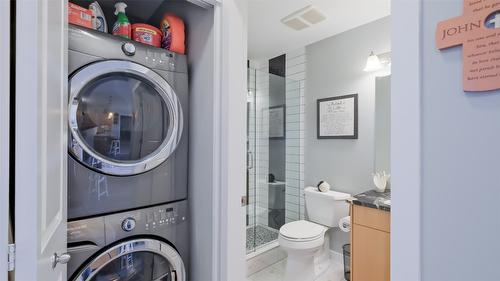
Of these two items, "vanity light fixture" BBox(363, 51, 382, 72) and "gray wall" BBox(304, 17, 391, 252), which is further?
"gray wall" BBox(304, 17, 391, 252)

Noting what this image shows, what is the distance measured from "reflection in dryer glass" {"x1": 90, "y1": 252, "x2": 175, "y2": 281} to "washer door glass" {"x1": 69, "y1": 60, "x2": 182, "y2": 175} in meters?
0.42

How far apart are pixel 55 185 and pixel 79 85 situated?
478 millimetres

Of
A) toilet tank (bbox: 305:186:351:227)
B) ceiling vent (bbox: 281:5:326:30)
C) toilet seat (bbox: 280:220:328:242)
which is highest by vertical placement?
ceiling vent (bbox: 281:5:326:30)

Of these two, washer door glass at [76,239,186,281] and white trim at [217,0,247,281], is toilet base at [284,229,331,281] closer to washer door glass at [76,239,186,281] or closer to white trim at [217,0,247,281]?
white trim at [217,0,247,281]

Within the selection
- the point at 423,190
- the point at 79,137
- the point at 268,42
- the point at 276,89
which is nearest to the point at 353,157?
the point at 276,89

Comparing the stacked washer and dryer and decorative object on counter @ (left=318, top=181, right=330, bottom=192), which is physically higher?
the stacked washer and dryer

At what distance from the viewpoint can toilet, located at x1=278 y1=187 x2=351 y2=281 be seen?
197 cm

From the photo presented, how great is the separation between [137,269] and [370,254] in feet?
4.87

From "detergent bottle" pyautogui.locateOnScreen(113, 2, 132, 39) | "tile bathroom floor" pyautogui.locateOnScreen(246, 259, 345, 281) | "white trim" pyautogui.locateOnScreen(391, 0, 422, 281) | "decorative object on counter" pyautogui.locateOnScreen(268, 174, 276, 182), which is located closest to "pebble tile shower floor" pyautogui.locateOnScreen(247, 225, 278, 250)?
"tile bathroom floor" pyautogui.locateOnScreen(246, 259, 345, 281)

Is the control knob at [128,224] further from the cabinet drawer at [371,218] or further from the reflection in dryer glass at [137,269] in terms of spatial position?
the cabinet drawer at [371,218]

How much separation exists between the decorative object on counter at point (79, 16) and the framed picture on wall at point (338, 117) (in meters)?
2.17

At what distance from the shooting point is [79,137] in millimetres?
994

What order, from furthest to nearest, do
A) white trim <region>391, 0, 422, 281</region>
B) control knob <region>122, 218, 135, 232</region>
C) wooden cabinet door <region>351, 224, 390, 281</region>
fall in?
wooden cabinet door <region>351, 224, 390, 281</region> → control knob <region>122, 218, 135, 232</region> → white trim <region>391, 0, 422, 281</region>

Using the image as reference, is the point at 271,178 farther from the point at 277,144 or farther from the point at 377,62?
the point at 377,62
